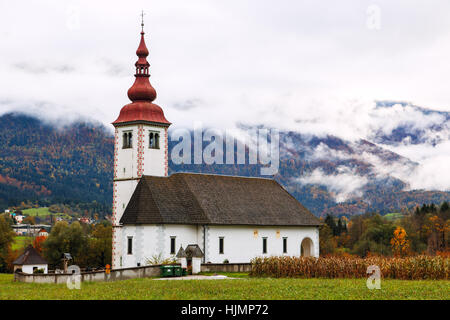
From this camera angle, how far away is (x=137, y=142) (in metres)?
61.8

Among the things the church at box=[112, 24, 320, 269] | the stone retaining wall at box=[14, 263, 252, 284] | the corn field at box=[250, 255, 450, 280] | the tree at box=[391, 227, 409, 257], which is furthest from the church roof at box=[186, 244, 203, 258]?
the tree at box=[391, 227, 409, 257]

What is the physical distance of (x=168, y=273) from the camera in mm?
44125

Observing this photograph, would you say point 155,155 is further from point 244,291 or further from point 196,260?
point 244,291

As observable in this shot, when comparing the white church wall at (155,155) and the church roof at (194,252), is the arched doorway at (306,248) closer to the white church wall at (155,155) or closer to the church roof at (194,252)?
the white church wall at (155,155)

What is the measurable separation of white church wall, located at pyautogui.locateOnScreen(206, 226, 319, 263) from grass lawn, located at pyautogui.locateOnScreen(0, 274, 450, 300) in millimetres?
24353

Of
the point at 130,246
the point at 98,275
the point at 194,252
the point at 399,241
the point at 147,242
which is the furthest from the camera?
the point at 399,241

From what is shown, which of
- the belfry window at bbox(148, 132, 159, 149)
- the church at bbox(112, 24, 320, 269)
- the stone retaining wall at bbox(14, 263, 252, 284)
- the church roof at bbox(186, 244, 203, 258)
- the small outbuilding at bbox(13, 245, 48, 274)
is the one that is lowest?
the small outbuilding at bbox(13, 245, 48, 274)

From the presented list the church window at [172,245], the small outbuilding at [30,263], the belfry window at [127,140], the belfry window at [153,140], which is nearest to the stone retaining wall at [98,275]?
the church window at [172,245]

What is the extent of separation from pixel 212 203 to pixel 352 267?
2171 centimetres

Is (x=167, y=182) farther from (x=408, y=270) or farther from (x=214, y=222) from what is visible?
(x=408, y=270)

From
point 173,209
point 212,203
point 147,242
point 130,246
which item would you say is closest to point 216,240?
point 212,203

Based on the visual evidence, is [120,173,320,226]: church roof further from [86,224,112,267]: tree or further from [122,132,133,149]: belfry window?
[86,224,112,267]: tree

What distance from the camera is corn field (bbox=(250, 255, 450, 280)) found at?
39375 millimetres

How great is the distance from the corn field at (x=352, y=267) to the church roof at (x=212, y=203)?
13.7 m
